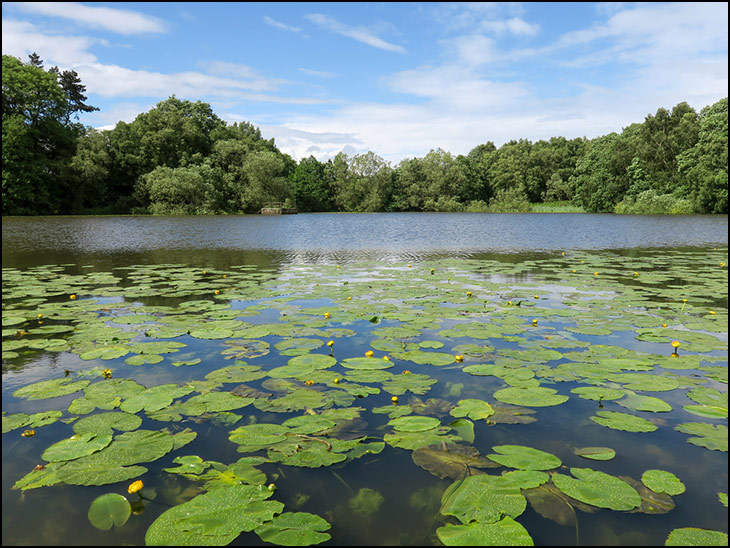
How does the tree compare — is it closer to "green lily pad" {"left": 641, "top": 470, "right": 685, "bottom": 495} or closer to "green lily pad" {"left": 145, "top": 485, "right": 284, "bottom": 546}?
"green lily pad" {"left": 145, "top": 485, "right": 284, "bottom": 546}

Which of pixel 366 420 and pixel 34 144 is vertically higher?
pixel 34 144

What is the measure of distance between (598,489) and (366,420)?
1.34 m

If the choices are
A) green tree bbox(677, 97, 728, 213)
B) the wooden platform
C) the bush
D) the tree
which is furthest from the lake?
the wooden platform

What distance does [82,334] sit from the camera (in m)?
4.64

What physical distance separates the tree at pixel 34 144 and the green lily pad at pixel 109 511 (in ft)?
134

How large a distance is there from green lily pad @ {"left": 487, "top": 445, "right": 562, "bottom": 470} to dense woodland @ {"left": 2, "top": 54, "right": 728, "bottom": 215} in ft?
139

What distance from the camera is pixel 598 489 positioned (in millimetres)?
2045

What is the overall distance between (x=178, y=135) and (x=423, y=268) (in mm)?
48522

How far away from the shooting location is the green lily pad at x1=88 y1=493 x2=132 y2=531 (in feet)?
6.15

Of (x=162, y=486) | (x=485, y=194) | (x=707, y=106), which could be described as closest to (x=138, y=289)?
(x=162, y=486)

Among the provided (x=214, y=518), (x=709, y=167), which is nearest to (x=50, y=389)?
(x=214, y=518)

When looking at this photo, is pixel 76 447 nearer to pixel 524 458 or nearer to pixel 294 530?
pixel 294 530

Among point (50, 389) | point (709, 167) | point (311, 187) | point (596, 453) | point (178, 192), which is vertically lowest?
point (50, 389)

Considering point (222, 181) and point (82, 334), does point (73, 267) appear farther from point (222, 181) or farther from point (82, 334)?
point (222, 181)
